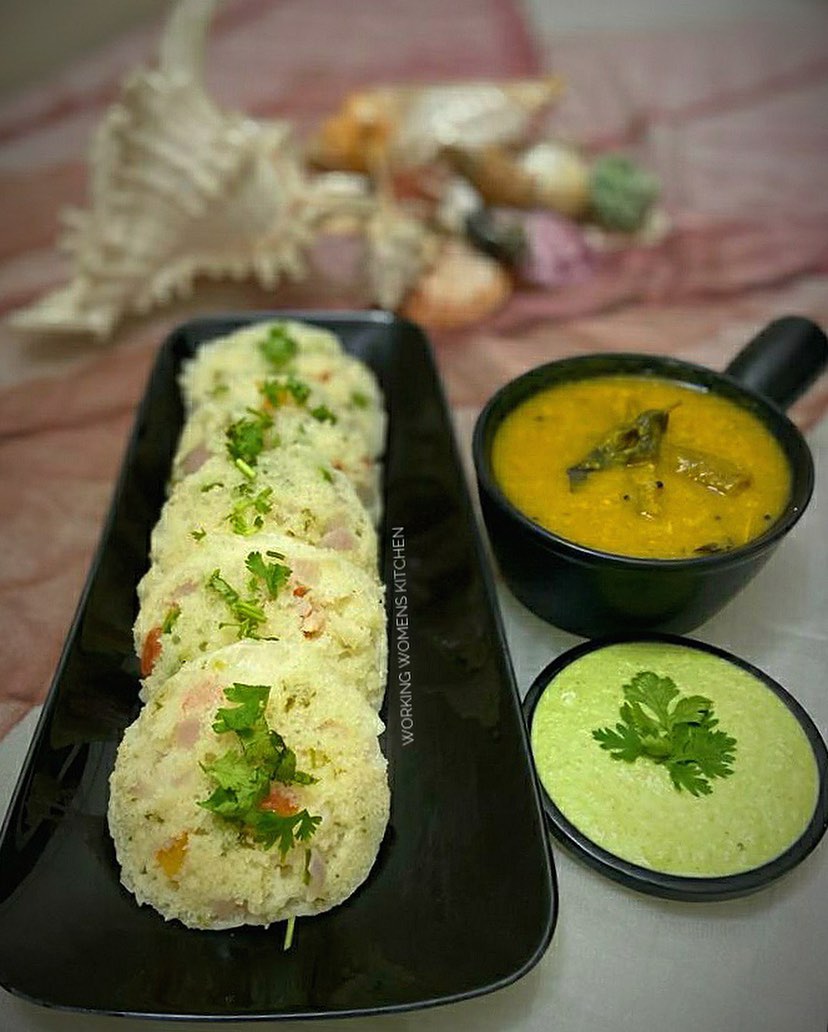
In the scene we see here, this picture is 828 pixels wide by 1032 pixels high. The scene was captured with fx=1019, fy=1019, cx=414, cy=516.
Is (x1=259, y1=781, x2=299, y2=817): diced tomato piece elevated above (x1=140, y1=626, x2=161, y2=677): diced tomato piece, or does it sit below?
→ above

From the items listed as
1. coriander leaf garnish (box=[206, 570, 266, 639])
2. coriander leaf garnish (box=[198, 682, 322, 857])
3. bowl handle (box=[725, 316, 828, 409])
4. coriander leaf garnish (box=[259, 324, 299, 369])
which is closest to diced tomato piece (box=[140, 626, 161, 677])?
coriander leaf garnish (box=[206, 570, 266, 639])

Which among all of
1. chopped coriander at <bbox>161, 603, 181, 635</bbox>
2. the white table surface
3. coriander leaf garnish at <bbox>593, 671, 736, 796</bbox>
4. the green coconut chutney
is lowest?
the white table surface

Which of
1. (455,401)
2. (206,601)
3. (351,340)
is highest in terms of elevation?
(206,601)

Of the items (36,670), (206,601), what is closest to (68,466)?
(36,670)

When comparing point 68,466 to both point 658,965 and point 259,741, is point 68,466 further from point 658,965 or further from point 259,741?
point 658,965

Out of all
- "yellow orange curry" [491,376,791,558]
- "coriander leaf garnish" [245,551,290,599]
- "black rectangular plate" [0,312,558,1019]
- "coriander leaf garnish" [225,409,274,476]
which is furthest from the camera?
"coriander leaf garnish" [225,409,274,476]

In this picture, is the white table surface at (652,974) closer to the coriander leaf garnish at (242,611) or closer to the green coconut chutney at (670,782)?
the green coconut chutney at (670,782)

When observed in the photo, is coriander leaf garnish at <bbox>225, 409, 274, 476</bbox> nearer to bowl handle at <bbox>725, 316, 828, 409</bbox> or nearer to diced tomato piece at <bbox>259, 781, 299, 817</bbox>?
diced tomato piece at <bbox>259, 781, 299, 817</bbox>
